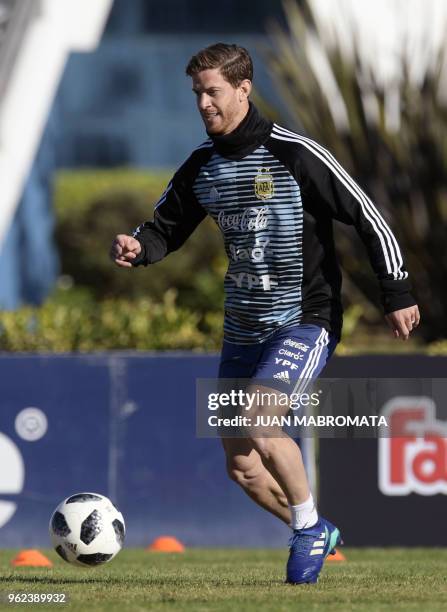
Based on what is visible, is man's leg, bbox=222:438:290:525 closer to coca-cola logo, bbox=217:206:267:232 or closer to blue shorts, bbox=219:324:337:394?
blue shorts, bbox=219:324:337:394

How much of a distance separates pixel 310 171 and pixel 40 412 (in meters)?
4.20

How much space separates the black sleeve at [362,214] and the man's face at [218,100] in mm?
371

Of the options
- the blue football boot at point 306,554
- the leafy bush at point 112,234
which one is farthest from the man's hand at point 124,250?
the leafy bush at point 112,234

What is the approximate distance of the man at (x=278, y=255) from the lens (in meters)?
6.52

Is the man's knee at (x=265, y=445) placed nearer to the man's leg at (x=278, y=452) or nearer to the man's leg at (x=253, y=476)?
the man's leg at (x=278, y=452)

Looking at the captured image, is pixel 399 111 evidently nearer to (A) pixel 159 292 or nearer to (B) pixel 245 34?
(A) pixel 159 292

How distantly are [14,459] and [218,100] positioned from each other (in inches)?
168

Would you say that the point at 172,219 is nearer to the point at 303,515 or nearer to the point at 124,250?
the point at 124,250

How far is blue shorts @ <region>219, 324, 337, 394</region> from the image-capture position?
6.50m

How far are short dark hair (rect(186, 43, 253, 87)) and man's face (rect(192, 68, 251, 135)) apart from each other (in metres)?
0.02

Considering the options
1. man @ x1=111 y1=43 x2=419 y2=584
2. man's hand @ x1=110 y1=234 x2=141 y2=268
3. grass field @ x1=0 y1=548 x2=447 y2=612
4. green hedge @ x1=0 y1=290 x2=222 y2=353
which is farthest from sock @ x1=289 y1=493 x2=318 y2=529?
green hedge @ x1=0 y1=290 x2=222 y2=353

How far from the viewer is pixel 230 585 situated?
6.60 meters

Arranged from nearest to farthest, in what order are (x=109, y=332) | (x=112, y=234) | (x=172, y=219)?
(x=172, y=219) → (x=109, y=332) → (x=112, y=234)

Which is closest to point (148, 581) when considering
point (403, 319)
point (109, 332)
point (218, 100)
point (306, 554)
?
point (306, 554)
